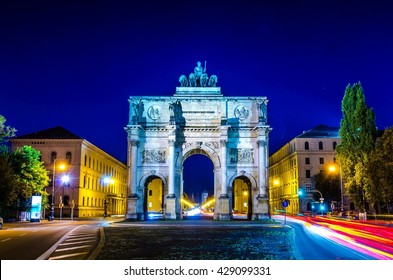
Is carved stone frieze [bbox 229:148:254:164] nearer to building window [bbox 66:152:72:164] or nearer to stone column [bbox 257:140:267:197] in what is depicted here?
stone column [bbox 257:140:267:197]

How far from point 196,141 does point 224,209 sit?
7.85 meters

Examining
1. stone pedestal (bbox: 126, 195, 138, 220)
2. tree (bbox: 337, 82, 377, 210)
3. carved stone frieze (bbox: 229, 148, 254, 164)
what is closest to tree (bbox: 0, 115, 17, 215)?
stone pedestal (bbox: 126, 195, 138, 220)

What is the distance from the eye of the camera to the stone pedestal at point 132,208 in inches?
1853

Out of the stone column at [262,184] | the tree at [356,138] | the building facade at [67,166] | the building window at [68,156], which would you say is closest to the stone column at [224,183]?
the stone column at [262,184]

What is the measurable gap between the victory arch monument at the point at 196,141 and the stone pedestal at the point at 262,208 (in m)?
0.53

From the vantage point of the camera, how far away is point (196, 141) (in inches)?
1945

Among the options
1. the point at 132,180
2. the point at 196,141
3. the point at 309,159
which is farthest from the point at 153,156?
the point at 309,159

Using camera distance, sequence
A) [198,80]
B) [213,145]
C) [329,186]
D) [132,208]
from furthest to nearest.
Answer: [329,186]
[198,80]
[213,145]
[132,208]

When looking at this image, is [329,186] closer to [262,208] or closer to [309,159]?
[309,159]

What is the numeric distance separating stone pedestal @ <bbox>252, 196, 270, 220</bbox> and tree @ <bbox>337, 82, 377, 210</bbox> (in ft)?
26.5

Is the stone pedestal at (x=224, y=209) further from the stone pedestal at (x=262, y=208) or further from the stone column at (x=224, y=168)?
the stone pedestal at (x=262, y=208)

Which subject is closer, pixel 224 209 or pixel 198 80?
pixel 224 209

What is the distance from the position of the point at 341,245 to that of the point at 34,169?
1450 inches
